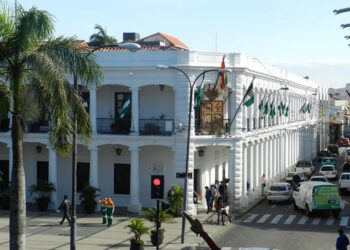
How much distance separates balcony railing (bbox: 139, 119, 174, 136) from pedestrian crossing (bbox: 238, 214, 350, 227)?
6.57 meters

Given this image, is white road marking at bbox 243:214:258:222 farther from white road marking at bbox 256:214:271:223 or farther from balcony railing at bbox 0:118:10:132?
balcony railing at bbox 0:118:10:132

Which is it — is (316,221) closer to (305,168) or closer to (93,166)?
(93,166)

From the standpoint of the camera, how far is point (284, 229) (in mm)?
32375

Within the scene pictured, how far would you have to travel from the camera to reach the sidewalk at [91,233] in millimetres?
27641

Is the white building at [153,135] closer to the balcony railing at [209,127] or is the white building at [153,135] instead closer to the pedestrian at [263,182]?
the balcony railing at [209,127]

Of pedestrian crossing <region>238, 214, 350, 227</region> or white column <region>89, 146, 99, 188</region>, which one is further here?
white column <region>89, 146, 99, 188</region>

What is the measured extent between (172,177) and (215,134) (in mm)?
3785

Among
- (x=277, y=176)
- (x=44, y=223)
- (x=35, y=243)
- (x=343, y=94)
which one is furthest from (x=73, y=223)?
(x=343, y=94)

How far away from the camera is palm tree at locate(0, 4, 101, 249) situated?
1739 cm

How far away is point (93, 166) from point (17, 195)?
20403 millimetres

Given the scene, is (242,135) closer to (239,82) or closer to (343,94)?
(239,82)

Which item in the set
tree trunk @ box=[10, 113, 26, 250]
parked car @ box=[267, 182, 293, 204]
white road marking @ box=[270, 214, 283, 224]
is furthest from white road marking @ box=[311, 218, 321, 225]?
tree trunk @ box=[10, 113, 26, 250]

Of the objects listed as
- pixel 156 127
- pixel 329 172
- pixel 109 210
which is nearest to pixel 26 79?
pixel 109 210

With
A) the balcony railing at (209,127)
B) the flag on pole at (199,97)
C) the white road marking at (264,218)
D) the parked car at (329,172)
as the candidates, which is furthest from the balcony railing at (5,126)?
the parked car at (329,172)
